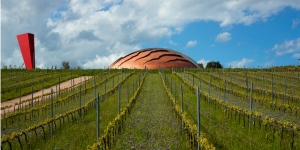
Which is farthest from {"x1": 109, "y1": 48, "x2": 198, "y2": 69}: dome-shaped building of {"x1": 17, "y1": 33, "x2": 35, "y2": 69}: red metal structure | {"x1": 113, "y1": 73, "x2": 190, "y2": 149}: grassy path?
{"x1": 113, "y1": 73, "x2": 190, "y2": 149}: grassy path

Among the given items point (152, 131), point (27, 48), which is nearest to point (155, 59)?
point (27, 48)

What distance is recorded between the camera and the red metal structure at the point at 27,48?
4459 cm

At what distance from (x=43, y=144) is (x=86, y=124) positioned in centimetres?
248

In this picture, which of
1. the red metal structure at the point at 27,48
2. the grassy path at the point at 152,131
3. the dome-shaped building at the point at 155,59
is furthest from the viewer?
the dome-shaped building at the point at 155,59

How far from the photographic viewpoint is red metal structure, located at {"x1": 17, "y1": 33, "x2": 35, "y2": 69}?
4459cm

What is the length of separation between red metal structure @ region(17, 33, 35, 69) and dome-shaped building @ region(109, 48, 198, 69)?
2193cm

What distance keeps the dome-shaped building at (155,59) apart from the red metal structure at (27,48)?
21.9 metres

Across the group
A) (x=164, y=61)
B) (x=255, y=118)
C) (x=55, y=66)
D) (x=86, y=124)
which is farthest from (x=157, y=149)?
(x=164, y=61)

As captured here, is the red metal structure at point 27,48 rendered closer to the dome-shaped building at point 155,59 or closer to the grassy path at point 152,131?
the dome-shaped building at point 155,59

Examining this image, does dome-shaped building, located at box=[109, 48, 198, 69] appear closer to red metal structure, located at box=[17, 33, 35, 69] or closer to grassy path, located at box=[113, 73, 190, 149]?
red metal structure, located at box=[17, 33, 35, 69]

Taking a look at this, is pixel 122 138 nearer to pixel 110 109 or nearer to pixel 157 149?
pixel 157 149

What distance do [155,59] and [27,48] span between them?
26.6 metres

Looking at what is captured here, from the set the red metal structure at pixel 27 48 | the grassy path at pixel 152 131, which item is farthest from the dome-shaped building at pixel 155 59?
the grassy path at pixel 152 131

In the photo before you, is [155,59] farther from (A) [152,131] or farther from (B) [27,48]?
(A) [152,131]
